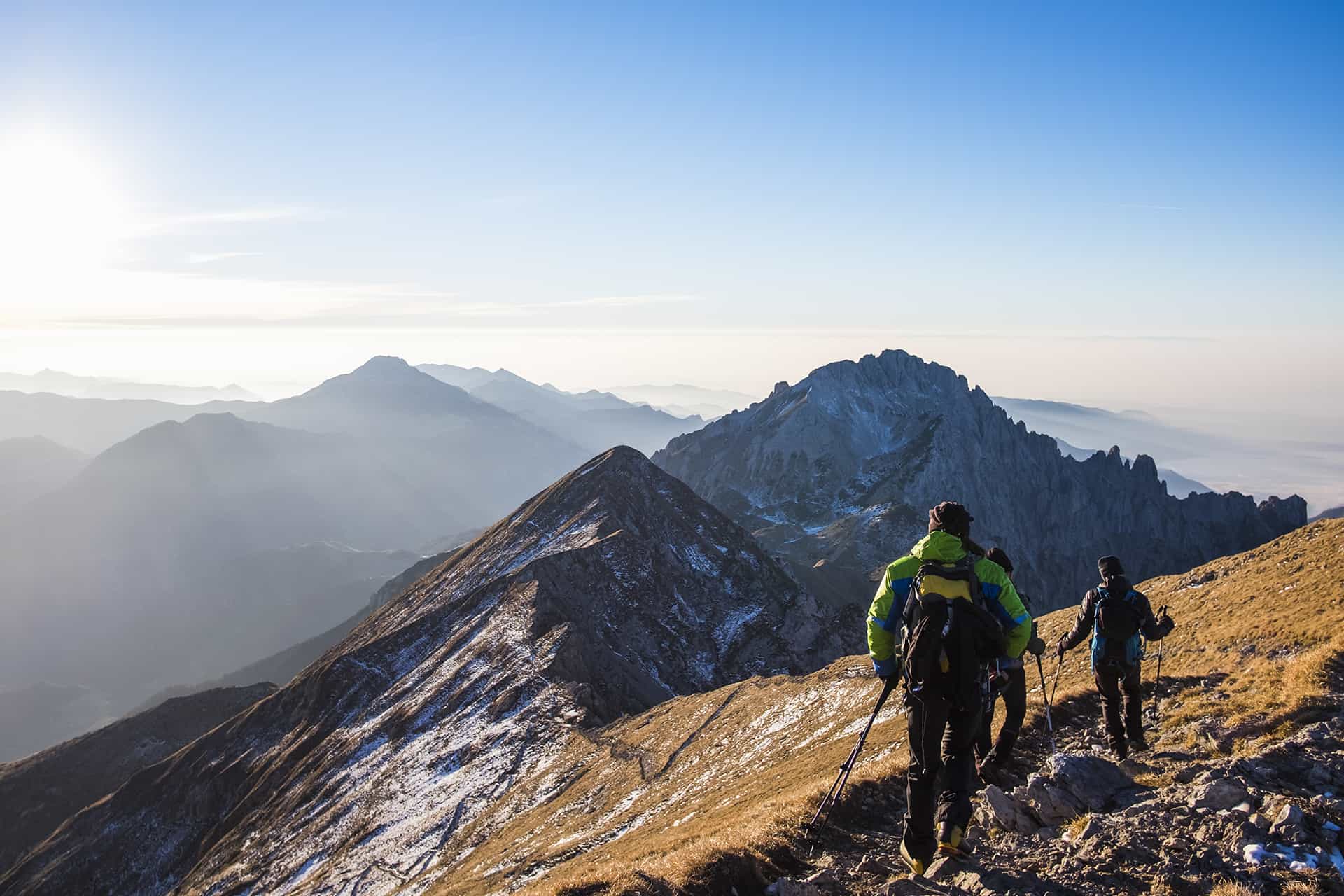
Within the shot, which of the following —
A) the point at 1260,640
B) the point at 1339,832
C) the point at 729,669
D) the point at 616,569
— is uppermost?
the point at 1339,832

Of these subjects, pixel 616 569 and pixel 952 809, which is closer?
pixel 952 809

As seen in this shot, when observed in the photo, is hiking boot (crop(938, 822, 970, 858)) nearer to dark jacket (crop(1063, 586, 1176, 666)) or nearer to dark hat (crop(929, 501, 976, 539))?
dark hat (crop(929, 501, 976, 539))

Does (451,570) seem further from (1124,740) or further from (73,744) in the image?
(1124,740)

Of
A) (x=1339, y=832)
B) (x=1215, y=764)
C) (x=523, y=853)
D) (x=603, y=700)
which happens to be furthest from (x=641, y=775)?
(x=1339, y=832)

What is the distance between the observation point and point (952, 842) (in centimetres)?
1016

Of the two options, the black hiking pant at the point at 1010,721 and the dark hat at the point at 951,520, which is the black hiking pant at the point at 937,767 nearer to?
the dark hat at the point at 951,520

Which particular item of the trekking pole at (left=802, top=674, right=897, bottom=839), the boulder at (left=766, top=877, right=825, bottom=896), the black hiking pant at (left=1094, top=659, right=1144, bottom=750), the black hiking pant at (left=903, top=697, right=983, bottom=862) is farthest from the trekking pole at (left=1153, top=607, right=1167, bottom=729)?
the boulder at (left=766, top=877, right=825, bottom=896)

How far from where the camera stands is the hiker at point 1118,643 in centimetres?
1480

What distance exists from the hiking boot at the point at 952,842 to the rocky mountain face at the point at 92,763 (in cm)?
11066

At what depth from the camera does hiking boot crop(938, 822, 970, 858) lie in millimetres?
10164

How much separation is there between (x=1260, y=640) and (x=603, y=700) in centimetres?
4791

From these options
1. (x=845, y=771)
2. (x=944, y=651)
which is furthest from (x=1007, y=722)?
(x=944, y=651)

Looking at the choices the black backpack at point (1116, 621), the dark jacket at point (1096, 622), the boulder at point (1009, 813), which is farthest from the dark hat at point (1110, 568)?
the boulder at point (1009, 813)

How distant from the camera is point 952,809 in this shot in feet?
33.6
